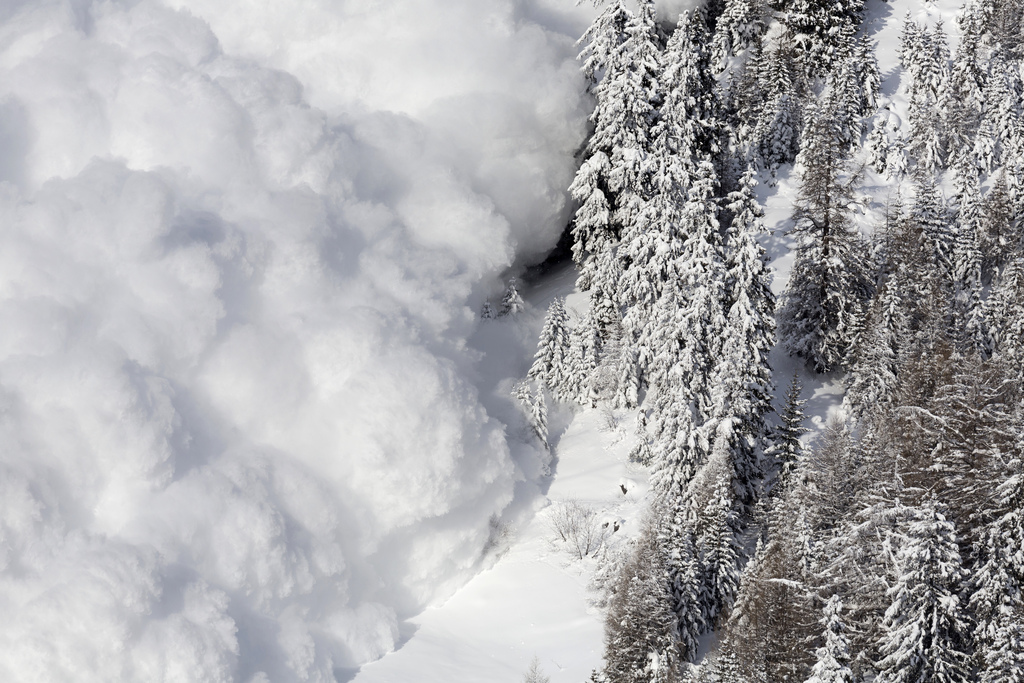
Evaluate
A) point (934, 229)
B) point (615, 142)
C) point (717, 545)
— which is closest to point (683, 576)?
point (717, 545)

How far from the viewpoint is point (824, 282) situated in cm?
3784

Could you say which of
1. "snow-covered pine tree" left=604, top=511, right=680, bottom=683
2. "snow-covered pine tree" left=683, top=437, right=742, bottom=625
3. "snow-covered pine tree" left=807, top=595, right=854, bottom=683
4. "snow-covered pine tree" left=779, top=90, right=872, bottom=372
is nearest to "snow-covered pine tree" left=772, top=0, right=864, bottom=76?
"snow-covered pine tree" left=779, top=90, right=872, bottom=372

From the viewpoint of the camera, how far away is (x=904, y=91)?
171 ft

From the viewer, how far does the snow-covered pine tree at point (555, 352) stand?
4081cm

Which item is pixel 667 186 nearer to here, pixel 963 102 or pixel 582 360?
pixel 582 360

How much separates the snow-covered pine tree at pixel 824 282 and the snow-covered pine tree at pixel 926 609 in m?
13.2

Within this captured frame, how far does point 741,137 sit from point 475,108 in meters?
13.8

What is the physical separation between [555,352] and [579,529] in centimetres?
Result: 869

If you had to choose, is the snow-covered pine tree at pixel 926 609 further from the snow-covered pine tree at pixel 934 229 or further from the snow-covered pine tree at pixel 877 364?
the snow-covered pine tree at pixel 934 229

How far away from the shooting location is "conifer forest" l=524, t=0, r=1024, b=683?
2700cm

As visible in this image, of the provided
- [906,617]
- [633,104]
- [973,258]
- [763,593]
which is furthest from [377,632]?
[973,258]

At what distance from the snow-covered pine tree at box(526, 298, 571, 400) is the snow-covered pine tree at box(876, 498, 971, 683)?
698 inches

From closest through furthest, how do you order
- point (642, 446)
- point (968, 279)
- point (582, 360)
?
point (642, 446) → point (968, 279) → point (582, 360)

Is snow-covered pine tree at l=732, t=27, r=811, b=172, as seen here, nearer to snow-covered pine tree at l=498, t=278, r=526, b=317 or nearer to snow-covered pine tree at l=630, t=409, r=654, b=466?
snow-covered pine tree at l=498, t=278, r=526, b=317
